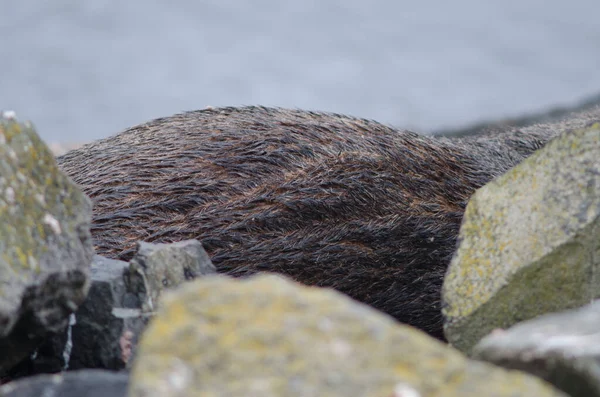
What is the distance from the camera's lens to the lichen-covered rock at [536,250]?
188cm

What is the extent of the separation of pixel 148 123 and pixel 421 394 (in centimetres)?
314

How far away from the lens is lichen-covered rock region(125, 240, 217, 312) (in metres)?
2.08

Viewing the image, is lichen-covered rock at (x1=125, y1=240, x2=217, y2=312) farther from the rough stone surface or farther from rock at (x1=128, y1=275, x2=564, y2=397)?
the rough stone surface

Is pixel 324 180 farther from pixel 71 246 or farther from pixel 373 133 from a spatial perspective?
pixel 71 246

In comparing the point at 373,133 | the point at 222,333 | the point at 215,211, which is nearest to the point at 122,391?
the point at 222,333

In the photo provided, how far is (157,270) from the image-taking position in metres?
2.09

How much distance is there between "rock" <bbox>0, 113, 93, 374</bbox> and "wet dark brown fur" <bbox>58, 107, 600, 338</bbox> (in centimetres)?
130

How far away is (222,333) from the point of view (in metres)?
1.17

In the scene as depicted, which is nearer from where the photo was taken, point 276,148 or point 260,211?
point 260,211

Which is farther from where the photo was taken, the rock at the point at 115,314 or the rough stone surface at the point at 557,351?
the rock at the point at 115,314

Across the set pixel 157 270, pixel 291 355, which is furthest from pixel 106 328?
pixel 291 355

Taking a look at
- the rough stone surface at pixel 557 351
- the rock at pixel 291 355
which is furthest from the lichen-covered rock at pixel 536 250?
the rock at pixel 291 355

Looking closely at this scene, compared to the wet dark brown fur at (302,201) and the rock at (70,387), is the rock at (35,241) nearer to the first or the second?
the rock at (70,387)

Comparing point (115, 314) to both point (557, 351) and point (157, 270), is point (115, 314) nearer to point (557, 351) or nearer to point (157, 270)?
point (157, 270)
